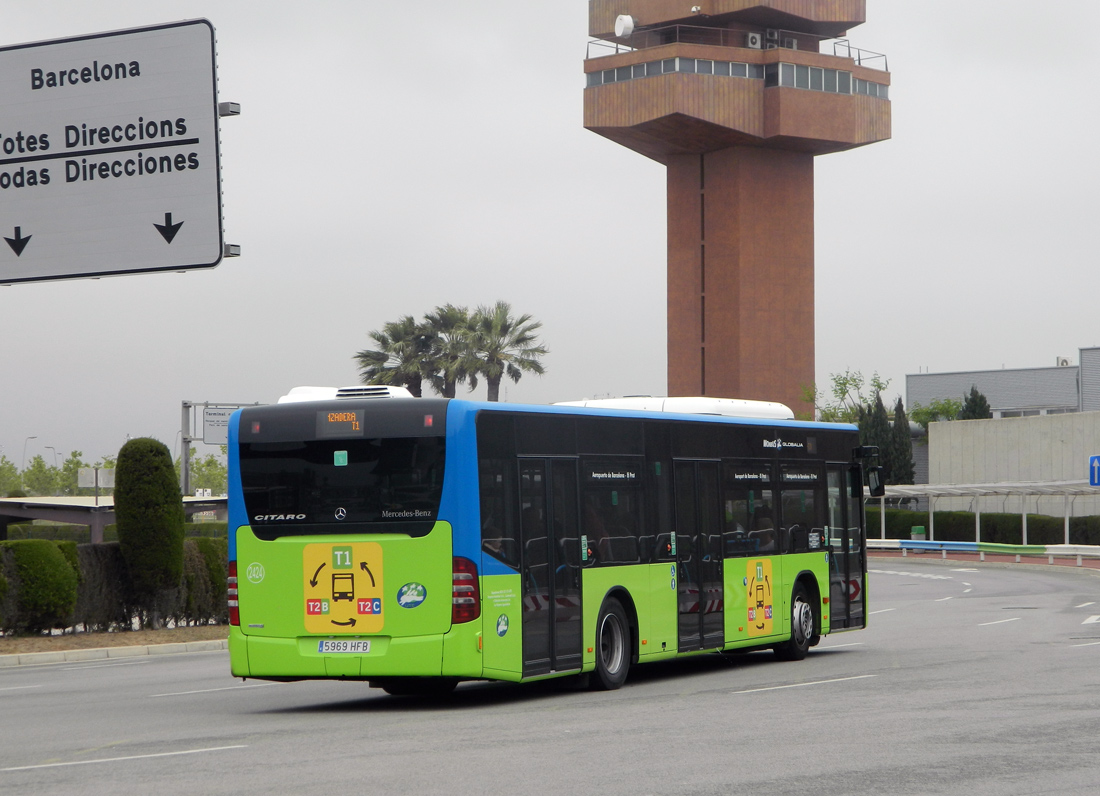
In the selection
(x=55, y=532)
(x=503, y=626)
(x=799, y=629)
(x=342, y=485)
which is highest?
(x=342, y=485)

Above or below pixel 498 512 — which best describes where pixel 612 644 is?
below

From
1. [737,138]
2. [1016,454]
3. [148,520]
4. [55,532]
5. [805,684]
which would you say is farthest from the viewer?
[737,138]

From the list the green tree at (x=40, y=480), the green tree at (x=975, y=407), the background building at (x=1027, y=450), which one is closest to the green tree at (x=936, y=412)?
the background building at (x=1027, y=450)

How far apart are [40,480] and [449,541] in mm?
113004

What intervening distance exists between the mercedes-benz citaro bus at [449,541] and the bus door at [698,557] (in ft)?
0.21

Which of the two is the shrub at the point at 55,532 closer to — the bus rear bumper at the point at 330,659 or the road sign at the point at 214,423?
the road sign at the point at 214,423

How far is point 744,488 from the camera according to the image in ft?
57.0

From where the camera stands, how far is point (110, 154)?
736 inches

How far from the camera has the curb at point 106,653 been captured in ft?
71.2

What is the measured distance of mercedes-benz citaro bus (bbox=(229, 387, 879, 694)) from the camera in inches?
507

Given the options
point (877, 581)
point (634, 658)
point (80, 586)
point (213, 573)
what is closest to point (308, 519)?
point (634, 658)

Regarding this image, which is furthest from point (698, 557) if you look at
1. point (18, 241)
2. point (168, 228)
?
point (18, 241)

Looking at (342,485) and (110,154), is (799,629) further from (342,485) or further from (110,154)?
(110,154)

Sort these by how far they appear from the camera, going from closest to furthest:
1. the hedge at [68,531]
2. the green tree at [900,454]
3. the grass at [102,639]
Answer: the grass at [102,639], the hedge at [68,531], the green tree at [900,454]
